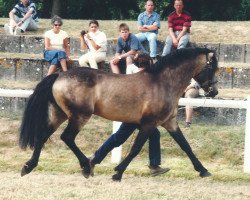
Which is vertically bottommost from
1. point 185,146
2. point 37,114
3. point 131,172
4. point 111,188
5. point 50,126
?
point 131,172

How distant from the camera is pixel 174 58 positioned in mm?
11398

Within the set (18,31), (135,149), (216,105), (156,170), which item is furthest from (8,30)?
(135,149)

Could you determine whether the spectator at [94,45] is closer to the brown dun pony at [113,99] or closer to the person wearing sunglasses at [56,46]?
the person wearing sunglasses at [56,46]

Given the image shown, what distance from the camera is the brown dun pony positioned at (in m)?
11.1

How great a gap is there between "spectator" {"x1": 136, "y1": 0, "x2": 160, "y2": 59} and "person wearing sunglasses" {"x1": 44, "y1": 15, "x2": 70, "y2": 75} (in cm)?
186

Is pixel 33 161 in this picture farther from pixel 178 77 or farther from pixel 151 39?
pixel 151 39

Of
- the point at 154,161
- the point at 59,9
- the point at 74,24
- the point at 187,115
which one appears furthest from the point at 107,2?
the point at 154,161

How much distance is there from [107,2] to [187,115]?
15025 mm

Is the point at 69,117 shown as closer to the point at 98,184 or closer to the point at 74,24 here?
the point at 98,184

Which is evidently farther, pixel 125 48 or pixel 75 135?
pixel 125 48

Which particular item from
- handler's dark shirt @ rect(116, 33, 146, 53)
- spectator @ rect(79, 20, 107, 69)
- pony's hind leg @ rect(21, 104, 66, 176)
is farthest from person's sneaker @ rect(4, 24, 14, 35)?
pony's hind leg @ rect(21, 104, 66, 176)

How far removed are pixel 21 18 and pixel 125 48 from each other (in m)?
5.17

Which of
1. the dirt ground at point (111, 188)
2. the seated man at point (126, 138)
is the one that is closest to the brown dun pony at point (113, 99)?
the dirt ground at point (111, 188)

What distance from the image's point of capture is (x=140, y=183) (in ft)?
36.3
